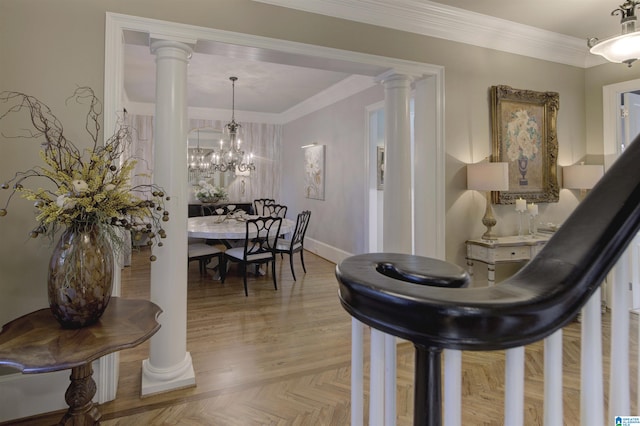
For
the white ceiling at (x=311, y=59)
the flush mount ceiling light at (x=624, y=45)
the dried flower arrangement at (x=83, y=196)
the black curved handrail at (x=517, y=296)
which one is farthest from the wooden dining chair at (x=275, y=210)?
the black curved handrail at (x=517, y=296)

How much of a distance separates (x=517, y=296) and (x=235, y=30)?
2.56 m

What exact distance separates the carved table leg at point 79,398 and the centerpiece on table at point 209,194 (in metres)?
5.17

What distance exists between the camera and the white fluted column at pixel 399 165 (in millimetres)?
2973

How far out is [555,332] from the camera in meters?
0.45

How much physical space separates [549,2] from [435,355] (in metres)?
3.59

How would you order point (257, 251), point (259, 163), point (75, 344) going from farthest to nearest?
1. point (259, 163)
2. point (257, 251)
3. point (75, 344)

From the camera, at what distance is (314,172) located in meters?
6.45

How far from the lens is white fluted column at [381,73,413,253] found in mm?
2973

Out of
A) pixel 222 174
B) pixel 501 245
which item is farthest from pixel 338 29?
pixel 222 174

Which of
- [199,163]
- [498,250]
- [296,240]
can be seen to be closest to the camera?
[498,250]

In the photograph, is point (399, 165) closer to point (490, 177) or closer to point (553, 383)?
point (490, 177)

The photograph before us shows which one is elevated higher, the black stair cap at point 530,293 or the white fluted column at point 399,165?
the white fluted column at point 399,165

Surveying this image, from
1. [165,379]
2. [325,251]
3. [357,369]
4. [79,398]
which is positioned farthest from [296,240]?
[357,369]

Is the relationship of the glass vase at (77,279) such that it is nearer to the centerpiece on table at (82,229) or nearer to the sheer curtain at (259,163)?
the centerpiece on table at (82,229)
